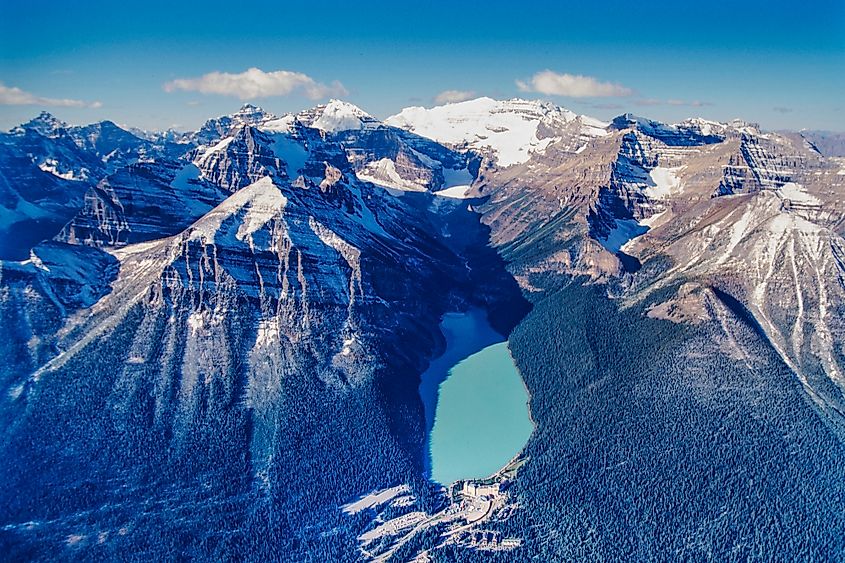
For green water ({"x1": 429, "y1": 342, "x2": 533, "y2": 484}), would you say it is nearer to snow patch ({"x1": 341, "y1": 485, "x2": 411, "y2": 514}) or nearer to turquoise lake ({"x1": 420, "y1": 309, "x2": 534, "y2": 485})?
turquoise lake ({"x1": 420, "y1": 309, "x2": 534, "y2": 485})


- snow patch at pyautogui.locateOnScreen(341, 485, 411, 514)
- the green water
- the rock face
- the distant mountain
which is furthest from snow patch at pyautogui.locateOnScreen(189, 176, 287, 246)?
snow patch at pyautogui.locateOnScreen(341, 485, 411, 514)

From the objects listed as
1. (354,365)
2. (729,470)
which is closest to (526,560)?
(729,470)

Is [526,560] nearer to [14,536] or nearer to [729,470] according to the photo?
[729,470]

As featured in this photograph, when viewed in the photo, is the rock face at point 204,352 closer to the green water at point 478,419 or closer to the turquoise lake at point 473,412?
the turquoise lake at point 473,412

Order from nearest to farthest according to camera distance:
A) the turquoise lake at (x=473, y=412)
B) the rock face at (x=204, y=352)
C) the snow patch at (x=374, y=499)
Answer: the snow patch at (x=374, y=499) → the rock face at (x=204, y=352) → the turquoise lake at (x=473, y=412)

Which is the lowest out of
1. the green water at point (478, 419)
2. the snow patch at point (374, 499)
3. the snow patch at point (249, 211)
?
the snow patch at point (374, 499)

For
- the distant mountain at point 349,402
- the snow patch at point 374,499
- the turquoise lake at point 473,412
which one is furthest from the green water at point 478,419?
the snow patch at point 374,499

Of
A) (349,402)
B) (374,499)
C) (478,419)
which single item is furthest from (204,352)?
(478,419)
